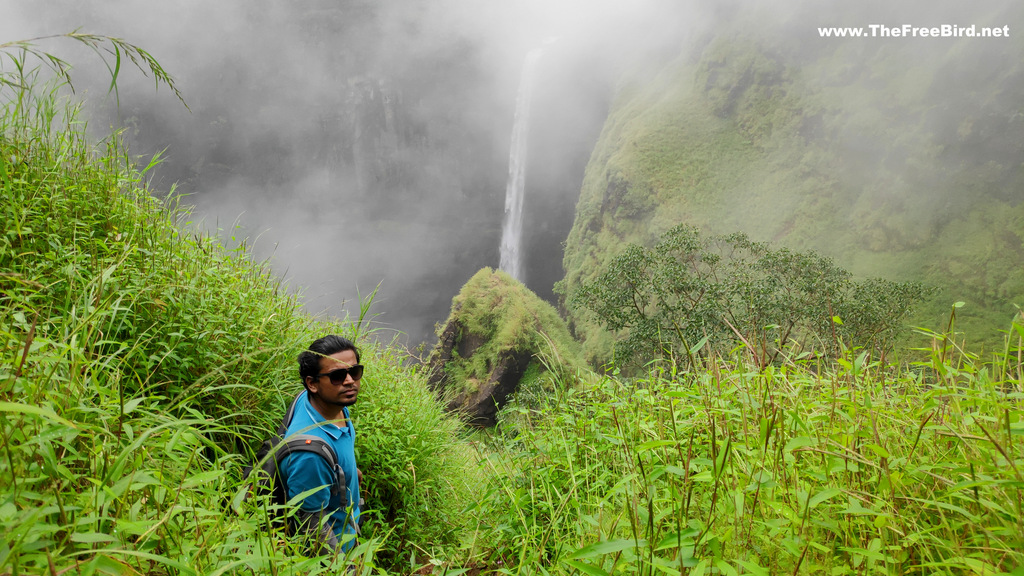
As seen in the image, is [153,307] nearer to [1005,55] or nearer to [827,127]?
[827,127]

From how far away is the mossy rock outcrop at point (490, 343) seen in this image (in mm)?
17219

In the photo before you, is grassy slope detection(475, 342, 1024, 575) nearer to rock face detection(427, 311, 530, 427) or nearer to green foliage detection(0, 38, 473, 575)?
green foliage detection(0, 38, 473, 575)

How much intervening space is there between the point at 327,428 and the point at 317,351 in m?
0.43

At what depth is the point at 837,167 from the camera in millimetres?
28750

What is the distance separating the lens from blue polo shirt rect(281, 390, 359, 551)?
2.12m

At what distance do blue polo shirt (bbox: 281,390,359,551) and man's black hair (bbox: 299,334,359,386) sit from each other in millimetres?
149

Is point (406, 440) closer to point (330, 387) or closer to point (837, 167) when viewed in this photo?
point (330, 387)

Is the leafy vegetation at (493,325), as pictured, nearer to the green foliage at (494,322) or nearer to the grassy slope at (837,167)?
the green foliage at (494,322)

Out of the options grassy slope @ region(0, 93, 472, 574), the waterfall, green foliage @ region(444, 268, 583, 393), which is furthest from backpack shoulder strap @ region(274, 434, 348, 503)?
the waterfall

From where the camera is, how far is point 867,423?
4.87 feet

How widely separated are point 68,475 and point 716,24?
52679 mm

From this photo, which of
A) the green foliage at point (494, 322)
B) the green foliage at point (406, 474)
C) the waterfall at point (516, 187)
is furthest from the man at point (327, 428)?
the waterfall at point (516, 187)

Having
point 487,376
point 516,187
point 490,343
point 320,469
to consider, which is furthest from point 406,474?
point 516,187

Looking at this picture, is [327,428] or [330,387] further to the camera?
[330,387]
